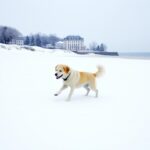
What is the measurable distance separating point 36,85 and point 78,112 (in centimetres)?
251

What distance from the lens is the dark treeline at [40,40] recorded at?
72.5m

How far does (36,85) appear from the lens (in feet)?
19.8

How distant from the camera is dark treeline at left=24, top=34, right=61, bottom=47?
238ft

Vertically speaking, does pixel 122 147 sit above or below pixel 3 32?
below

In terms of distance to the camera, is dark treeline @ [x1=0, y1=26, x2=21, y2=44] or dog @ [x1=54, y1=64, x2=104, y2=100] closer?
dog @ [x1=54, y1=64, x2=104, y2=100]

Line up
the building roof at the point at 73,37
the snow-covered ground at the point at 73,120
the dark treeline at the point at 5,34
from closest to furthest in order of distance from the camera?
1. the snow-covered ground at the point at 73,120
2. the dark treeline at the point at 5,34
3. the building roof at the point at 73,37

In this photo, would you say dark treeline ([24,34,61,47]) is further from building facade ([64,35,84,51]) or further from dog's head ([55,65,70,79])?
Result: dog's head ([55,65,70,79])

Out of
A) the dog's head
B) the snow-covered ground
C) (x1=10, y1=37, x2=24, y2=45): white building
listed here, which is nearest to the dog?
the dog's head

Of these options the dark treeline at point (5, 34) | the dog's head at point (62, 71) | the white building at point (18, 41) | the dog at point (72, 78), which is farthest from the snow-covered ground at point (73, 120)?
the white building at point (18, 41)

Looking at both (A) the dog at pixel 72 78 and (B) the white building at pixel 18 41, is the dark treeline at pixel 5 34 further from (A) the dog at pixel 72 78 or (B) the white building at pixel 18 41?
(A) the dog at pixel 72 78

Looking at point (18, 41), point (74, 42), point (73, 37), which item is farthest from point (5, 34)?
point (73, 37)

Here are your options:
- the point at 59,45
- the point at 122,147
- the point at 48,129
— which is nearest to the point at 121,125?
the point at 122,147

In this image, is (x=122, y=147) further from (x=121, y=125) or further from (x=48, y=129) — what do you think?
(x=48, y=129)

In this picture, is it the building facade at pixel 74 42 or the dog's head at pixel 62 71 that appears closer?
the dog's head at pixel 62 71
